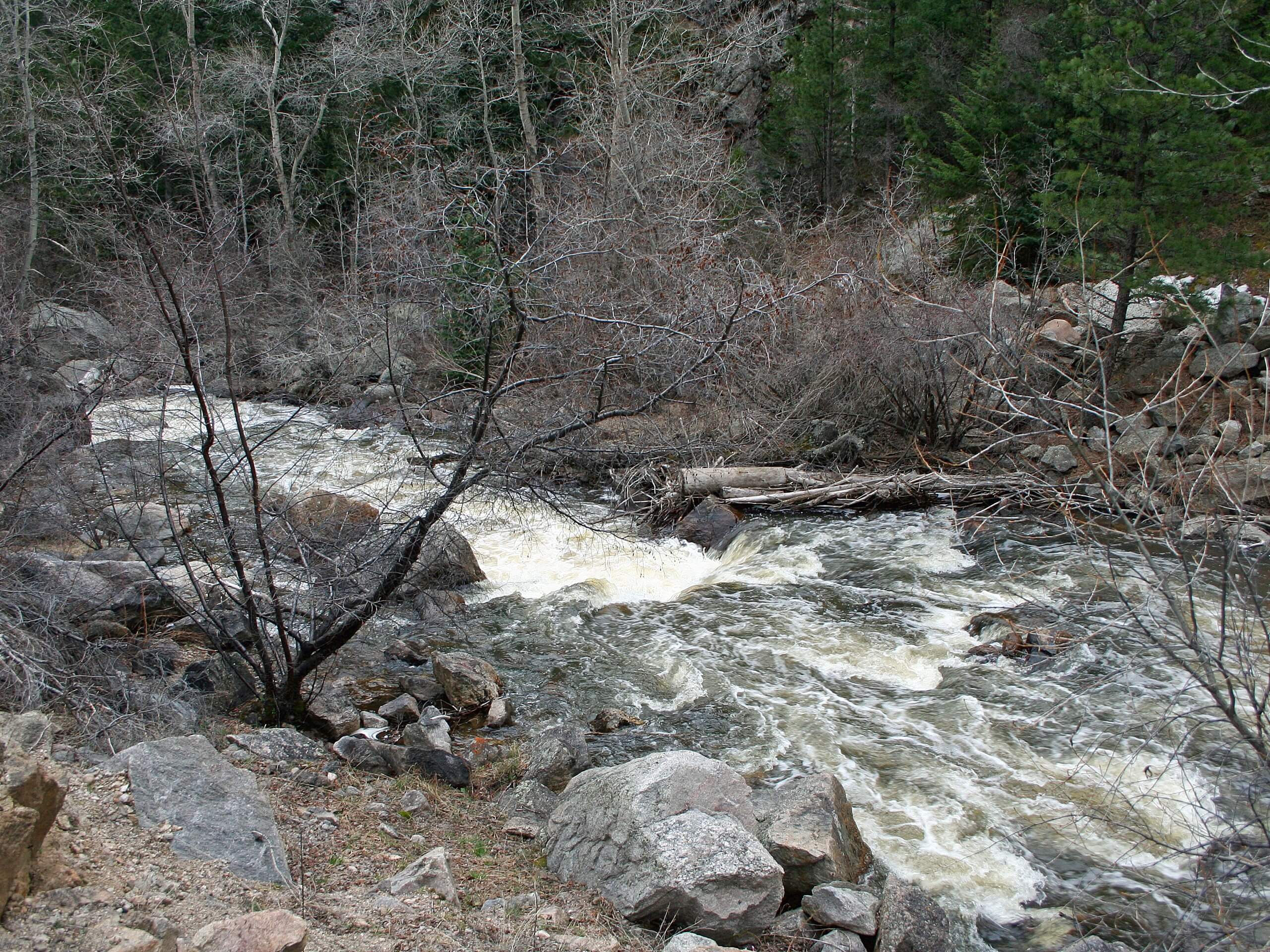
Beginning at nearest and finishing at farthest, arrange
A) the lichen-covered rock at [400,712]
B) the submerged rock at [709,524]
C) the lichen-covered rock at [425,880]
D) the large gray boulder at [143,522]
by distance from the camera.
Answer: the lichen-covered rock at [425,880] < the lichen-covered rock at [400,712] < the large gray boulder at [143,522] < the submerged rock at [709,524]

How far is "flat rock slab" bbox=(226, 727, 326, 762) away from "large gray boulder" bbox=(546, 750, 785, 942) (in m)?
1.51

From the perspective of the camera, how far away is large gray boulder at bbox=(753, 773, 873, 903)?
14.8 ft

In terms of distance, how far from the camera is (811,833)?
461cm

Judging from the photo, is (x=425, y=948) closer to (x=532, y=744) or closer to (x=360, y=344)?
(x=532, y=744)

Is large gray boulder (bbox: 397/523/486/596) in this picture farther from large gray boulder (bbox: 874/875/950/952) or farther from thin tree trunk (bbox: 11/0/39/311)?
thin tree trunk (bbox: 11/0/39/311)

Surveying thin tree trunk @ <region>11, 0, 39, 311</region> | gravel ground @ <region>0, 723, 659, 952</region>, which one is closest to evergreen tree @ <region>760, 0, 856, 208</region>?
thin tree trunk @ <region>11, 0, 39, 311</region>

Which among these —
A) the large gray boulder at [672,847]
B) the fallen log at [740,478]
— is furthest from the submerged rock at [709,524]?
the large gray boulder at [672,847]

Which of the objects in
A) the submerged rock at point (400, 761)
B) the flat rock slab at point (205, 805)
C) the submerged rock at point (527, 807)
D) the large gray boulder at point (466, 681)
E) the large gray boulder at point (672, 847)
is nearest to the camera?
the flat rock slab at point (205, 805)

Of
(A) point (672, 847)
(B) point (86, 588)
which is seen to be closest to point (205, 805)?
(A) point (672, 847)

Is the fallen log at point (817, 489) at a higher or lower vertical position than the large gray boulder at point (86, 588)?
lower

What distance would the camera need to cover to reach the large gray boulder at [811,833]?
4.52 metres

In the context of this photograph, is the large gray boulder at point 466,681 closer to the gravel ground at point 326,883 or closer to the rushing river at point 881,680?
the rushing river at point 881,680

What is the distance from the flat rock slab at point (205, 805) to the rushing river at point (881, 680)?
6.10 ft

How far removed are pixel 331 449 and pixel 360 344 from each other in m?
6.15
